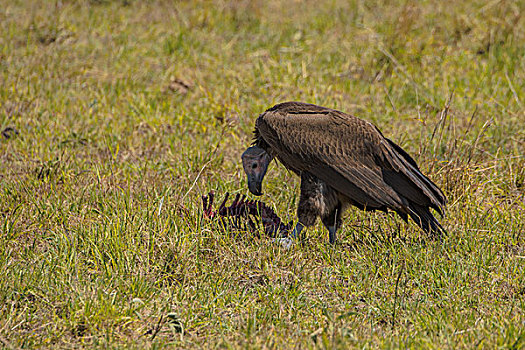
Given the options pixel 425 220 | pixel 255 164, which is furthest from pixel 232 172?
pixel 425 220

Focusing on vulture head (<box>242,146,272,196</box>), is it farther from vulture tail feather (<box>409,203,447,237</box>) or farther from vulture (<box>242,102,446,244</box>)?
vulture tail feather (<box>409,203,447,237</box>)

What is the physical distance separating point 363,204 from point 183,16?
16.1 feet

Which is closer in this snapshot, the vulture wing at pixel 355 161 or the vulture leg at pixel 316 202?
the vulture wing at pixel 355 161

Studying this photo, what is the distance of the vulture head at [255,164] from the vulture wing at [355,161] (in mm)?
176

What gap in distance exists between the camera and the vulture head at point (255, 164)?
4.19 meters

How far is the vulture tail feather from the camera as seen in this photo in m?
3.96

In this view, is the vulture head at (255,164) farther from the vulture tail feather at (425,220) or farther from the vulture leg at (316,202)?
the vulture tail feather at (425,220)

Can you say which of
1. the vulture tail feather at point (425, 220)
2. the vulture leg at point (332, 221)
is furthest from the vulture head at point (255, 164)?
the vulture tail feather at point (425, 220)

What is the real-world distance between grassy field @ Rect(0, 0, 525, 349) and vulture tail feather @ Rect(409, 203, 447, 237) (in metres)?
0.08

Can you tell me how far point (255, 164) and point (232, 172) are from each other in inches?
41.0

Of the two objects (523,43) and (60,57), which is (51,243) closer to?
(60,57)

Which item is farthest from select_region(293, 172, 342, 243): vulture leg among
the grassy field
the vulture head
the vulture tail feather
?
the vulture tail feather

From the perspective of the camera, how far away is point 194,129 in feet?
19.2

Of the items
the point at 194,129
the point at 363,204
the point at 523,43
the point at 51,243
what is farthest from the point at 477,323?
the point at 523,43
